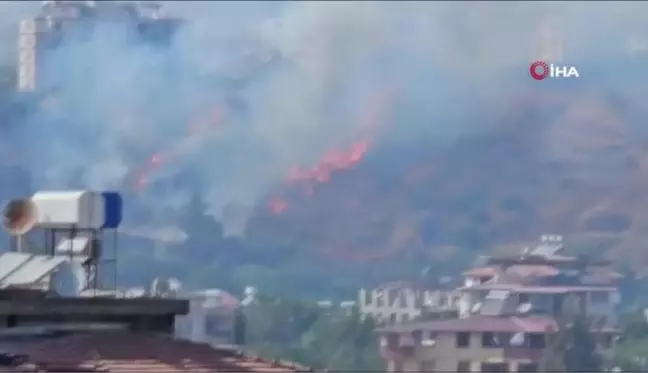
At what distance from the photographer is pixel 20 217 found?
21.6ft

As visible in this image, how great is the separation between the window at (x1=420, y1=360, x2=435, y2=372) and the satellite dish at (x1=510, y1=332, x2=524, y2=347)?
320 mm

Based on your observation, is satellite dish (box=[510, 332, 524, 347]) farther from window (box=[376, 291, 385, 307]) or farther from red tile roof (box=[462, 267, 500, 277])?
window (box=[376, 291, 385, 307])

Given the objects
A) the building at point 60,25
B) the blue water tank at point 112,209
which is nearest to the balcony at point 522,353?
the blue water tank at point 112,209

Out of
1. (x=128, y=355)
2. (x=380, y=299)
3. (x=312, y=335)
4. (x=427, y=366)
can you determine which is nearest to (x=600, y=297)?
(x=427, y=366)

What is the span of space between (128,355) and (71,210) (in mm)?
965

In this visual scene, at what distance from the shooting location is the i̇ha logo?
6262 mm

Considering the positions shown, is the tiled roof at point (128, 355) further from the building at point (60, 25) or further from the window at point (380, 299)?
the building at point (60, 25)

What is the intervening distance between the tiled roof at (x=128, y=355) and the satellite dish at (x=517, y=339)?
0.89m

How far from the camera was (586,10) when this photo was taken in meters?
6.35

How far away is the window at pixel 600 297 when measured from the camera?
20.3 feet

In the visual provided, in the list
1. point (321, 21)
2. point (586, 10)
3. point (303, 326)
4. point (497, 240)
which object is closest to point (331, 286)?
point (303, 326)

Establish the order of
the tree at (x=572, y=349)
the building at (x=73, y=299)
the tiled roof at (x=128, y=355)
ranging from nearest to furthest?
1. the tiled roof at (x=128, y=355)
2. the building at (x=73, y=299)
3. the tree at (x=572, y=349)

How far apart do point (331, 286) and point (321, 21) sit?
1076 mm

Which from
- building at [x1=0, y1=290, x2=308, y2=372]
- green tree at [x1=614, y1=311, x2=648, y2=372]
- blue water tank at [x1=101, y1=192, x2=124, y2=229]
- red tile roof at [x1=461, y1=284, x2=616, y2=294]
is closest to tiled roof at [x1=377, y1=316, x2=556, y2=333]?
red tile roof at [x1=461, y1=284, x2=616, y2=294]
